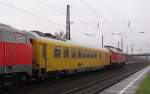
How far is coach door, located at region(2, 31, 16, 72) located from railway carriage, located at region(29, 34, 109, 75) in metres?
4.56

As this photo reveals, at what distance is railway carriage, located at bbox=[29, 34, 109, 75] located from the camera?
2450 centimetres

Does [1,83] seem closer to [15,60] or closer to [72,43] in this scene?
[15,60]

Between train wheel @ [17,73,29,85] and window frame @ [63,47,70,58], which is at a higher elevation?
window frame @ [63,47,70,58]

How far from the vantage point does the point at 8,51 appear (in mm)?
18906

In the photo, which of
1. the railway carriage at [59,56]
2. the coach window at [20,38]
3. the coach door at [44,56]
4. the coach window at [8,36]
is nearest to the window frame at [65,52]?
the railway carriage at [59,56]

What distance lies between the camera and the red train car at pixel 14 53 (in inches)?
731

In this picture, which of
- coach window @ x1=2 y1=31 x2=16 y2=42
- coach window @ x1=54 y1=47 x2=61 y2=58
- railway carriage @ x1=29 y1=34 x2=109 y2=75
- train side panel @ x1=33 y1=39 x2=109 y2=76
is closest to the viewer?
coach window @ x1=2 y1=31 x2=16 y2=42

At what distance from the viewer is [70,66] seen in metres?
32.6

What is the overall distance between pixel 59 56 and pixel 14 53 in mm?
9898

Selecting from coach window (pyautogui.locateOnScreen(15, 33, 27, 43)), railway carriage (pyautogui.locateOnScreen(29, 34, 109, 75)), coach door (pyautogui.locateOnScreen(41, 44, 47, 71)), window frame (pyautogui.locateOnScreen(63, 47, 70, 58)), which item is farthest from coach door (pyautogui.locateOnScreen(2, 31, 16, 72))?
window frame (pyautogui.locateOnScreen(63, 47, 70, 58))

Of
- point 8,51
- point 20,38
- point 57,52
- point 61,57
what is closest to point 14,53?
point 8,51

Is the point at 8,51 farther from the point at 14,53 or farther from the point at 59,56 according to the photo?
the point at 59,56

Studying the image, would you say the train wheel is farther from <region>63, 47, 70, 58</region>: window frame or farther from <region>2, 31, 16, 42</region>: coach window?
<region>63, 47, 70, 58</region>: window frame

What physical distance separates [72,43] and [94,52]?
10.0m
